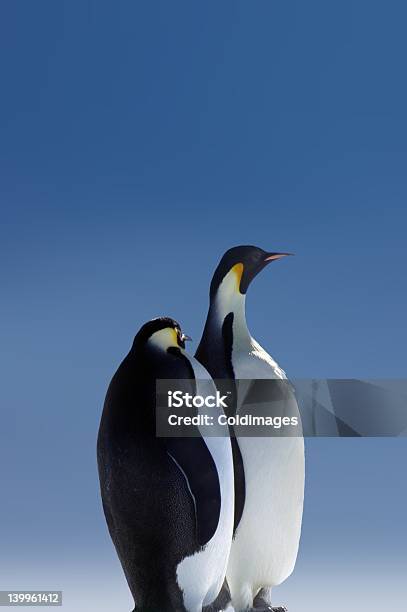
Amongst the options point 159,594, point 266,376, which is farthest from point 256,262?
point 159,594

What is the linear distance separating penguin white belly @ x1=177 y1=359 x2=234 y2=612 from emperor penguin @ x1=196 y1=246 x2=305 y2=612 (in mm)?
574

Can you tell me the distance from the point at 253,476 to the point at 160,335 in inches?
37.7

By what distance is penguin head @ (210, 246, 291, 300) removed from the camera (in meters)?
6.27

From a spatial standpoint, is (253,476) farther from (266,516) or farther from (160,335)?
(160,335)

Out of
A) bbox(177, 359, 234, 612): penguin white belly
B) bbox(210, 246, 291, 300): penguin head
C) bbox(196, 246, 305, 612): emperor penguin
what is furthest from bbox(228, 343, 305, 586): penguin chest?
bbox(177, 359, 234, 612): penguin white belly

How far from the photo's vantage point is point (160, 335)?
5391 millimetres

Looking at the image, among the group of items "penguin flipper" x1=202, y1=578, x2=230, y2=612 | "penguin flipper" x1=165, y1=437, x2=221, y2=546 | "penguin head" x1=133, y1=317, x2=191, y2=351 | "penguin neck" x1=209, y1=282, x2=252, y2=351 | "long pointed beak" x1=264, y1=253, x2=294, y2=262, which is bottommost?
"penguin flipper" x1=202, y1=578, x2=230, y2=612

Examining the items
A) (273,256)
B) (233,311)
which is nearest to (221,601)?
(233,311)

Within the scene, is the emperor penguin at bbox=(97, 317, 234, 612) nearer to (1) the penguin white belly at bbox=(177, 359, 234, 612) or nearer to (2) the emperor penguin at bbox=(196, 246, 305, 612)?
(1) the penguin white belly at bbox=(177, 359, 234, 612)

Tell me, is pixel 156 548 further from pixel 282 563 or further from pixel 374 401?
pixel 374 401

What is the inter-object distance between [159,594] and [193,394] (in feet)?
2.93

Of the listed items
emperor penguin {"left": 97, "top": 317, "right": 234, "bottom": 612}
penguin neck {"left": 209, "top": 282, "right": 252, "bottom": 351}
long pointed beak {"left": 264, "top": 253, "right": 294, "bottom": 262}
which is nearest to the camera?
emperor penguin {"left": 97, "top": 317, "right": 234, "bottom": 612}

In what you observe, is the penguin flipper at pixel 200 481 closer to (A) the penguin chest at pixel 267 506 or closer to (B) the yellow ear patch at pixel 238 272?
(A) the penguin chest at pixel 267 506

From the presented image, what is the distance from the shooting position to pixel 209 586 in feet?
16.9
